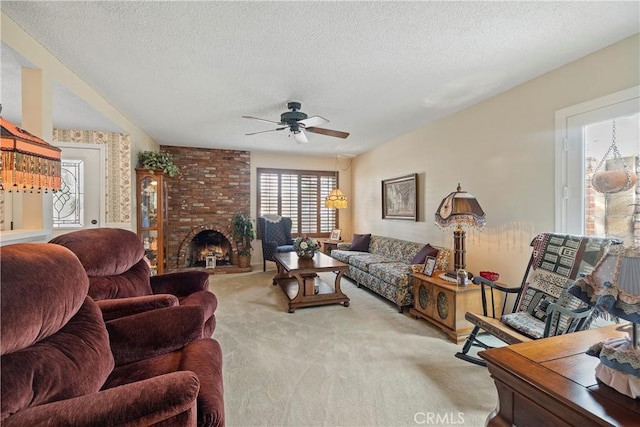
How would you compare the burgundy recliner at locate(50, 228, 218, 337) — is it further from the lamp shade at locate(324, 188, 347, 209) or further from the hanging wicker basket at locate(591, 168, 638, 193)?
the lamp shade at locate(324, 188, 347, 209)

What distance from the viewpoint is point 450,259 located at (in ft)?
11.7

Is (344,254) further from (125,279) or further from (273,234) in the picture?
(125,279)

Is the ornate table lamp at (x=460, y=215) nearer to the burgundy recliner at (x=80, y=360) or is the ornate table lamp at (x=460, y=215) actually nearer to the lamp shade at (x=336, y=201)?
the burgundy recliner at (x=80, y=360)

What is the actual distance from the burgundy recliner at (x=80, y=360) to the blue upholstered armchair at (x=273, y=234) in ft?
12.9

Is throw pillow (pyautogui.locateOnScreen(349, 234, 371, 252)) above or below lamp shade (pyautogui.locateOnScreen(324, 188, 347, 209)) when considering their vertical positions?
below

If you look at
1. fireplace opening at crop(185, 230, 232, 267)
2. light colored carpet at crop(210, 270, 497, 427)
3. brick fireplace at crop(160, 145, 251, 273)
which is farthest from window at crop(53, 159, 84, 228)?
light colored carpet at crop(210, 270, 497, 427)

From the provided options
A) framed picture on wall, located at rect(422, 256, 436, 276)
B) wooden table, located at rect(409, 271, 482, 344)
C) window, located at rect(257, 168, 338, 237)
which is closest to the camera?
wooden table, located at rect(409, 271, 482, 344)

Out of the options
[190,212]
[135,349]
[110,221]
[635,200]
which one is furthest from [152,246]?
[635,200]

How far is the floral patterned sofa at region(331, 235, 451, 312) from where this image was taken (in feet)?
11.2

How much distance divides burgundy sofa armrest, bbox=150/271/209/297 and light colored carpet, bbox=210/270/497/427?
607 mm

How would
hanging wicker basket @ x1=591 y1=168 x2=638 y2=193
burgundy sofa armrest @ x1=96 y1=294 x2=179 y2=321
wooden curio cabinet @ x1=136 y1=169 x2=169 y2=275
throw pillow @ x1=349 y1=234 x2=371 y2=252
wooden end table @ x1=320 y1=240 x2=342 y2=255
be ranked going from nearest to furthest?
burgundy sofa armrest @ x1=96 y1=294 x2=179 y2=321
hanging wicker basket @ x1=591 y1=168 x2=638 y2=193
wooden curio cabinet @ x1=136 y1=169 x2=169 y2=275
throw pillow @ x1=349 y1=234 x2=371 y2=252
wooden end table @ x1=320 y1=240 x2=342 y2=255

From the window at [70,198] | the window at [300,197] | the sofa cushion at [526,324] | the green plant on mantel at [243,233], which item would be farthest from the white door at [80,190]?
the sofa cushion at [526,324]

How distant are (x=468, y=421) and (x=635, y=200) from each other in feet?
6.54

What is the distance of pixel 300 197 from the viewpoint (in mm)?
6559
